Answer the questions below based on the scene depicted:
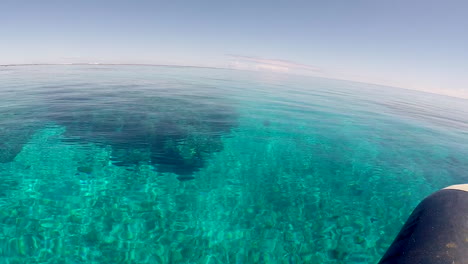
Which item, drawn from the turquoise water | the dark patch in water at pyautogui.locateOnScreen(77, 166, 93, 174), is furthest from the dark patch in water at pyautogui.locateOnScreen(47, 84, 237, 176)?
the dark patch in water at pyautogui.locateOnScreen(77, 166, 93, 174)

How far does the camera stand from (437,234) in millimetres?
4609

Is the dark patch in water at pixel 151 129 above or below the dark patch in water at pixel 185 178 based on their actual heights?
above

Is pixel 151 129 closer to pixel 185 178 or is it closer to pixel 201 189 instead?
pixel 185 178

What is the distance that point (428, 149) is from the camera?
21.1 meters

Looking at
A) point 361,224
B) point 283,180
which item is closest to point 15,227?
point 283,180

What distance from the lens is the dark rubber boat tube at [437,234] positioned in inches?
165

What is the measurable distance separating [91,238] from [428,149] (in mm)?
27867

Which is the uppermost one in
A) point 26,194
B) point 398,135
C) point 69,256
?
point 398,135

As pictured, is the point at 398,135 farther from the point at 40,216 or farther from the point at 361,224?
the point at 40,216

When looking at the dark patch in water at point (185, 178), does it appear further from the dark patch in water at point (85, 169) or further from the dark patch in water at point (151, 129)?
the dark patch in water at point (85, 169)

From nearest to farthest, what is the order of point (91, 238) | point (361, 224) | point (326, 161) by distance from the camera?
point (91, 238)
point (361, 224)
point (326, 161)

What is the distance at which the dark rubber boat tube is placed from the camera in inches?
165

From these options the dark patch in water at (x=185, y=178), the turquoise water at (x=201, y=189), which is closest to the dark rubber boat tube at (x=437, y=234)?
the turquoise water at (x=201, y=189)

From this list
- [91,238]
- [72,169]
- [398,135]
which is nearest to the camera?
[91,238]
